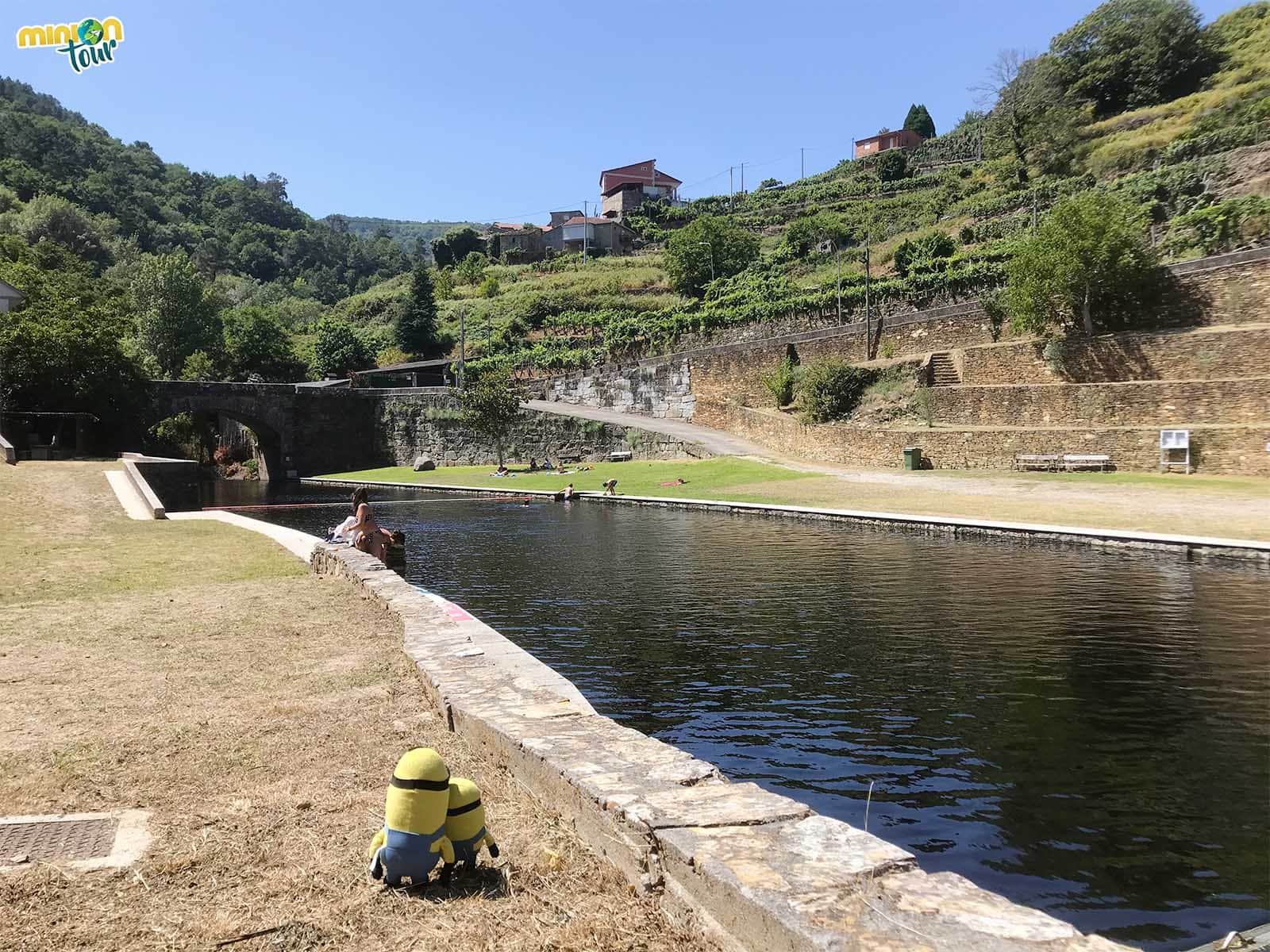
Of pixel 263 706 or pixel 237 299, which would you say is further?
pixel 237 299

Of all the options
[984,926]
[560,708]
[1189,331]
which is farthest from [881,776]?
[1189,331]

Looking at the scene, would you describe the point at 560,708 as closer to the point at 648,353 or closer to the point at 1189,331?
the point at 1189,331

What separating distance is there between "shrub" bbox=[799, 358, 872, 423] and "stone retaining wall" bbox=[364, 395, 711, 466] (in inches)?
233

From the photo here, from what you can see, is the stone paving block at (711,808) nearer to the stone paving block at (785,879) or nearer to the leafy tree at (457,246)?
the stone paving block at (785,879)

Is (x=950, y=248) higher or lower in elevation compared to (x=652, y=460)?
higher

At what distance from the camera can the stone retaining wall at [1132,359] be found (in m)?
29.8

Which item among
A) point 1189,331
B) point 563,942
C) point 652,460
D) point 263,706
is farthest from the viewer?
point 652,460

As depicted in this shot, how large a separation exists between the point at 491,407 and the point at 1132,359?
32.7 meters

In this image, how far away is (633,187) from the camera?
127 metres

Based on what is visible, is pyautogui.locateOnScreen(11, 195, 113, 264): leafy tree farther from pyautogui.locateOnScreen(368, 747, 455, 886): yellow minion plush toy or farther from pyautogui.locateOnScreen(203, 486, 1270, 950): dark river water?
pyautogui.locateOnScreen(368, 747, 455, 886): yellow minion plush toy

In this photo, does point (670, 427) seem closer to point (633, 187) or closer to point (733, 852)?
point (733, 852)

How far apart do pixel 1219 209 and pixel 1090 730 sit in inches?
1484

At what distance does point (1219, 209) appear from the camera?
3684cm

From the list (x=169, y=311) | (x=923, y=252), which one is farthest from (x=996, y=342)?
(x=169, y=311)
